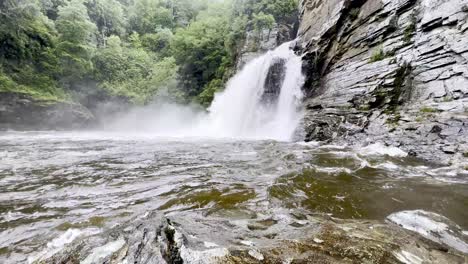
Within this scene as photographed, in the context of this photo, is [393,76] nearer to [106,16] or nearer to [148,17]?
[106,16]

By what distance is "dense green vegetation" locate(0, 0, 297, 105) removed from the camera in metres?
17.7

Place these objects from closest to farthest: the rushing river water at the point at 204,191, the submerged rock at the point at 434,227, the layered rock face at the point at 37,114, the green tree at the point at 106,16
A: the submerged rock at the point at 434,227 < the rushing river water at the point at 204,191 < the layered rock face at the point at 37,114 < the green tree at the point at 106,16

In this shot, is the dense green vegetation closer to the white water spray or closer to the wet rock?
the white water spray

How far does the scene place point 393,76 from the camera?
791 cm

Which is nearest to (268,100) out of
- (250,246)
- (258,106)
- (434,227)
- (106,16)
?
(258,106)

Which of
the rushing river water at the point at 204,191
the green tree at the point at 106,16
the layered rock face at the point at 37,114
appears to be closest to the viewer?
the rushing river water at the point at 204,191

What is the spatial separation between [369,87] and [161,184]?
7604 mm

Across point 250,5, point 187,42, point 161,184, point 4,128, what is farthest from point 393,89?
point 4,128

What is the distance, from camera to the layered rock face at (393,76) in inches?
240

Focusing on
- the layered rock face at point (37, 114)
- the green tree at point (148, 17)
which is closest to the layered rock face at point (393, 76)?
the layered rock face at point (37, 114)

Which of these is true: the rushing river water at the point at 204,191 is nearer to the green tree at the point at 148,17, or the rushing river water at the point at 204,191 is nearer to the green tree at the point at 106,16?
the green tree at the point at 106,16

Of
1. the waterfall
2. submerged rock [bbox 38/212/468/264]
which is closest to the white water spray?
the waterfall

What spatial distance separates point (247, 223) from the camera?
7.73 ft

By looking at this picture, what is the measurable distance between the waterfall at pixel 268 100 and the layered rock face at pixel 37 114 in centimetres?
1166
